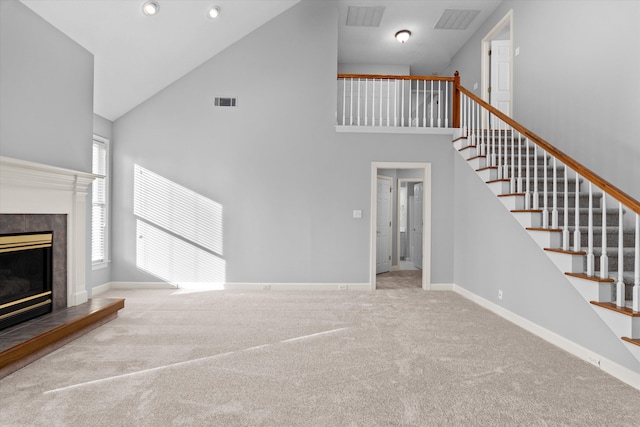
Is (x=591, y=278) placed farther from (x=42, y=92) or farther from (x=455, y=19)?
(x=455, y=19)

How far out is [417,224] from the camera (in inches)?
369

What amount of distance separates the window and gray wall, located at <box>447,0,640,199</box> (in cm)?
636

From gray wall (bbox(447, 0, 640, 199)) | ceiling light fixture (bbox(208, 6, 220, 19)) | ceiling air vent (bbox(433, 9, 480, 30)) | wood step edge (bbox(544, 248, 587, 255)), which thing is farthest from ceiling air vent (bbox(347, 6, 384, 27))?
wood step edge (bbox(544, 248, 587, 255))

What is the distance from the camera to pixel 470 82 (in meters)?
7.20

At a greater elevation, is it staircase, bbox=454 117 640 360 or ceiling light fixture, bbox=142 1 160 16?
ceiling light fixture, bbox=142 1 160 16

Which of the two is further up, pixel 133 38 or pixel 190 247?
pixel 133 38

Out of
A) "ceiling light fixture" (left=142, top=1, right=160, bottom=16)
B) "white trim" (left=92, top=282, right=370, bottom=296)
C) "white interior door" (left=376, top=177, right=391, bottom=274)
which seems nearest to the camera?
"ceiling light fixture" (left=142, top=1, right=160, bottom=16)

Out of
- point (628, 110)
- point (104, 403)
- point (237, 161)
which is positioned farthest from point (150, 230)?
point (628, 110)

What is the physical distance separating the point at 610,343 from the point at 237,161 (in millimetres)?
5009

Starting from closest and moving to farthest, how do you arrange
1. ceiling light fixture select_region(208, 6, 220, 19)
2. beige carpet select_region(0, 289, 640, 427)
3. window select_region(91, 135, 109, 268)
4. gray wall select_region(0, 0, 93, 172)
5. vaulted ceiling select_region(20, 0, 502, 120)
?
beige carpet select_region(0, 289, 640, 427) < gray wall select_region(0, 0, 93, 172) < vaulted ceiling select_region(20, 0, 502, 120) < ceiling light fixture select_region(208, 6, 220, 19) < window select_region(91, 135, 109, 268)

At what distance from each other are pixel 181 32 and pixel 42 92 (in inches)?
81.3

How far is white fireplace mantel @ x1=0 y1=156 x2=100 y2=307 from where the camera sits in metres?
3.13

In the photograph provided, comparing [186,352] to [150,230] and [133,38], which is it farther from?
[133,38]

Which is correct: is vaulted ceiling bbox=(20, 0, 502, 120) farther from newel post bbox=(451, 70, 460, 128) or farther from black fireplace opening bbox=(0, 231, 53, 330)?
black fireplace opening bbox=(0, 231, 53, 330)
